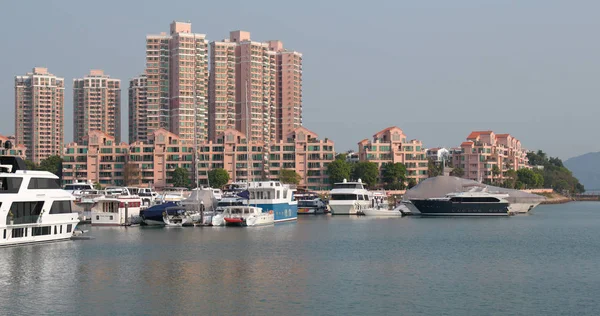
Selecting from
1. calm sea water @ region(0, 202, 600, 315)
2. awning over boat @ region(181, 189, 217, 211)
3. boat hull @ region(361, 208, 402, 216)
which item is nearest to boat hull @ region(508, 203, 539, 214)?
boat hull @ region(361, 208, 402, 216)

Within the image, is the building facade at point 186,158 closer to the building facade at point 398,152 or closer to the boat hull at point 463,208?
the building facade at point 398,152

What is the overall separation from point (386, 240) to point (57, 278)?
121 ft

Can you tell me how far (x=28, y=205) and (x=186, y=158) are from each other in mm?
124885

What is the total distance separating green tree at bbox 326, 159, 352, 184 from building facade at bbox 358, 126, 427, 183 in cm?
1299

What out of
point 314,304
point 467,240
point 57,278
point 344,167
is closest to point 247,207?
point 467,240

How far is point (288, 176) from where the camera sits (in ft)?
573

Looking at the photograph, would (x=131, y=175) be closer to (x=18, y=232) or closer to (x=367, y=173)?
(x=367, y=173)

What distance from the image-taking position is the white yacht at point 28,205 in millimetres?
61719

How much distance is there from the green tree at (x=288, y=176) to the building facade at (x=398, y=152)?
21.2 m

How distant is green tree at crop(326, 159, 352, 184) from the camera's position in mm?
176375

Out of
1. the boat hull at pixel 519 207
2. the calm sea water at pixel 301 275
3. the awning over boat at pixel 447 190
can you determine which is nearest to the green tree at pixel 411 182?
the awning over boat at pixel 447 190

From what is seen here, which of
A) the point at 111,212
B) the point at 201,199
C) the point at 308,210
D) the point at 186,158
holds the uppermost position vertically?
the point at 186,158

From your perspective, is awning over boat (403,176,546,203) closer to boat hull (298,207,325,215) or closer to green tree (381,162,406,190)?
boat hull (298,207,325,215)

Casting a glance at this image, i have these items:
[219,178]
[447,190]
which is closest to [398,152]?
[219,178]
